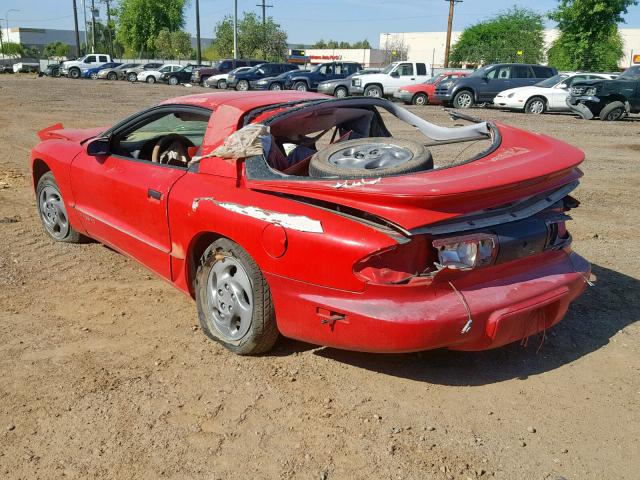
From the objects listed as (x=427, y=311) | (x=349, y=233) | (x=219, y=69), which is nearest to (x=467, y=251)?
(x=427, y=311)

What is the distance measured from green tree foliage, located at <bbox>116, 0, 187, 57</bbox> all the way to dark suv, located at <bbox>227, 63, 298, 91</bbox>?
147 ft

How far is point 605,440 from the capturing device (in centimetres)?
281

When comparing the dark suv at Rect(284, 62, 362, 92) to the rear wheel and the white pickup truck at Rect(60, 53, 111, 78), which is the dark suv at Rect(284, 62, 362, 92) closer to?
the rear wheel

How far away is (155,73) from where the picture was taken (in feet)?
140

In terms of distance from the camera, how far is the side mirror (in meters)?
4.49

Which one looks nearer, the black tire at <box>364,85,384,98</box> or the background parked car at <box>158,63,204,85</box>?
the black tire at <box>364,85,384,98</box>

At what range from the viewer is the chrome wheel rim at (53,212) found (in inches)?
210

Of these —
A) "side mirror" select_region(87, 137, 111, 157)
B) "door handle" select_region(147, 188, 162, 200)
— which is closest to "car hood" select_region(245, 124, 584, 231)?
"door handle" select_region(147, 188, 162, 200)

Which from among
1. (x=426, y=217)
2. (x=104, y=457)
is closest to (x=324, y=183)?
(x=426, y=217)

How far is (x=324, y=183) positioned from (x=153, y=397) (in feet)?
4.59

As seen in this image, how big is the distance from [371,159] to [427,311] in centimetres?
106

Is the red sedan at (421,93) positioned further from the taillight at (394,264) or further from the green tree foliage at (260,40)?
the green tree foliage at (260,40)

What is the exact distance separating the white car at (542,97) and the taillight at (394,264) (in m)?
19.3

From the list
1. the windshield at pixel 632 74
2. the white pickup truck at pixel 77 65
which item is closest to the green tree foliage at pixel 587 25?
the windshield at pixel 632 74
